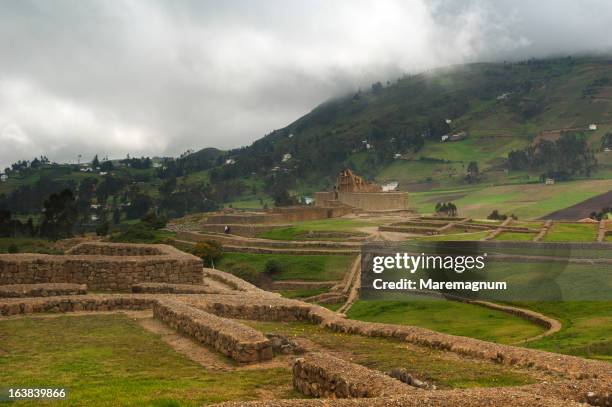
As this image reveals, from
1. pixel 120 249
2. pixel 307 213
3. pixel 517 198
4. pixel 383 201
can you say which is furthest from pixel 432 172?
pixel 120 249

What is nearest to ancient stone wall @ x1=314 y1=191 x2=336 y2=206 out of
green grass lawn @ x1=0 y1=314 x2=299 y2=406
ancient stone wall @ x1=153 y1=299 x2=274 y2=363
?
ancient stone wall @ x1=153 y1=299 x2=274 y2=363

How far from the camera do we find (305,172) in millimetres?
171875

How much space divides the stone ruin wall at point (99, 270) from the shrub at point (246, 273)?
106 feet

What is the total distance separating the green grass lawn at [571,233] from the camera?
52031 millimetres

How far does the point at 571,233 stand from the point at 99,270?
151 feet

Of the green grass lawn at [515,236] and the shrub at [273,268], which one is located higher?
the green grass lawn at [515,236]

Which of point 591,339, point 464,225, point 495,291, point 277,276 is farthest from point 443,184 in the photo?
point 591,339

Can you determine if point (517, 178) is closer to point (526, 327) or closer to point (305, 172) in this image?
point (305, 172)

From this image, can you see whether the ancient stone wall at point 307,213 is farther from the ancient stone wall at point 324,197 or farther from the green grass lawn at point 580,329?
the green grass lawn at point 580,329

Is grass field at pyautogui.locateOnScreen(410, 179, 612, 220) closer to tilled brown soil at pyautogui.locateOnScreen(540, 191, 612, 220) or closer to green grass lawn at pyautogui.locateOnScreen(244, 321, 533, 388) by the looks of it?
tilled brown soil at pyautogui.locateOnScreen(540, 191, 612, 220)

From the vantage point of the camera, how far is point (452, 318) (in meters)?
29.7

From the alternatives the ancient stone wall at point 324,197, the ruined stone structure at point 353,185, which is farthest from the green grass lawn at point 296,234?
the ancient stone wall at point 324,197

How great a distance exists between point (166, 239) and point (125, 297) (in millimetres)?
56311

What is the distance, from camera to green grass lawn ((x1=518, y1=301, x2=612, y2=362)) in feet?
63.0
